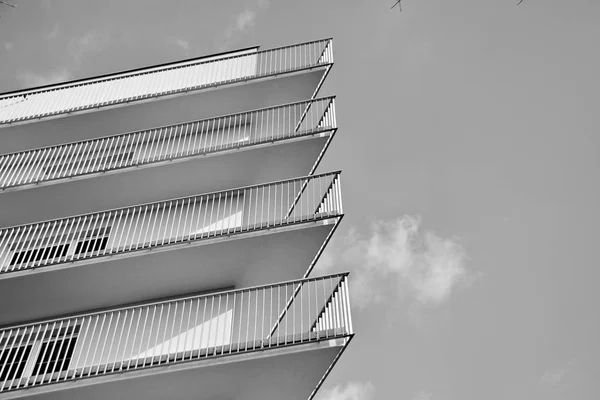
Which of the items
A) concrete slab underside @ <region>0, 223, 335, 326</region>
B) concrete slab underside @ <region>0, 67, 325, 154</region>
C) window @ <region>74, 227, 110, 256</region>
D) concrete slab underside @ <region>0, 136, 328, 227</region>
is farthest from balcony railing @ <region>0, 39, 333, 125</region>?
concrete slab underside @ <region>0, 223, 335, 326</region>

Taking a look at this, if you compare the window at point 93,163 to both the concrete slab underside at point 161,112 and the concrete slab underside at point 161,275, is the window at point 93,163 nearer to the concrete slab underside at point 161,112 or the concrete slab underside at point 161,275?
the concrete slab underside at point 161,112

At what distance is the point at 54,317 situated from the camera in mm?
14484

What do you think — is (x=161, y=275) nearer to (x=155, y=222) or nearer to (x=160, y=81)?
(x=155, y=222)

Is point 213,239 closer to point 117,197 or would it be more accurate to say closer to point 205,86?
point 117,197

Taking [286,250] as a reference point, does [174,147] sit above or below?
above

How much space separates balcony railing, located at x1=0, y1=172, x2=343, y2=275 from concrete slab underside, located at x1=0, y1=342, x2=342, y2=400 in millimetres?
4311

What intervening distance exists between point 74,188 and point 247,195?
4704 mm

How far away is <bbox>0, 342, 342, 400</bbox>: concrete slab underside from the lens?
37.0 feet

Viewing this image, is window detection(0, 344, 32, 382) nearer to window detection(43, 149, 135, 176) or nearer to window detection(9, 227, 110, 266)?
window detection(9, 227, 110, 266)

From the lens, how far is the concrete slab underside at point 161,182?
1648 centimetres

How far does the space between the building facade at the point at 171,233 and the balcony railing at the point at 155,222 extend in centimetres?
6

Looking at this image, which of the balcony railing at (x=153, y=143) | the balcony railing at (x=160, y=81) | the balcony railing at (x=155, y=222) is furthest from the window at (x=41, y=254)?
the balcony railing at (x=160, y=81)

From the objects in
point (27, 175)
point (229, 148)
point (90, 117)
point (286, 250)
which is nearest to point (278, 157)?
point (229, 148)

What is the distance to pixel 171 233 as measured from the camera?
1479cm
